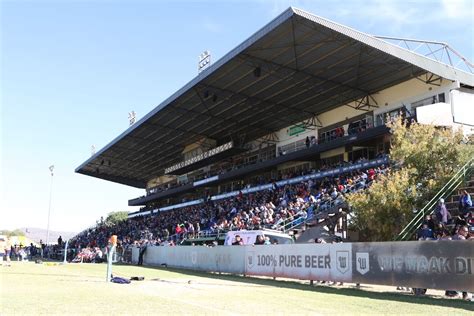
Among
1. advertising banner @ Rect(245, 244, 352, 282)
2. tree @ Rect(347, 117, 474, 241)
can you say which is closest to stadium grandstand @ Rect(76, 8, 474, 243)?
tree @ Rect(347, 117, 474, 241)

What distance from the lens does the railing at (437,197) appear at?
733 inches

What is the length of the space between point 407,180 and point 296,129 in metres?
26.0

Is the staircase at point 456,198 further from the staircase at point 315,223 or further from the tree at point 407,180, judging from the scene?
the staircase at point 315,223

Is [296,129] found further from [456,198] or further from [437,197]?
[437,197]

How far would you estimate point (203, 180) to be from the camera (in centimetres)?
5609

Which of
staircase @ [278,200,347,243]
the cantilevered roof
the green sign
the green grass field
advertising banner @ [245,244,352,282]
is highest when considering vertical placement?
the cantilevered roof

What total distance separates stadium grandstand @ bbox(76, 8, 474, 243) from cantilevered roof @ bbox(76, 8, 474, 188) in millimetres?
85

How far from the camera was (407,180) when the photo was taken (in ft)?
65.7

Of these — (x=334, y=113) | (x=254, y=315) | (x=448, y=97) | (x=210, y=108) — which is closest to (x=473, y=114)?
(x=448, y=97)

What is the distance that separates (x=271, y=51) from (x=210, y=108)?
13.6 meters

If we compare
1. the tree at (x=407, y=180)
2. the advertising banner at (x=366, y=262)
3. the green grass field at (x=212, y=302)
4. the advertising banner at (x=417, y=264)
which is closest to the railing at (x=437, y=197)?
the tree at (x=407, y=180)

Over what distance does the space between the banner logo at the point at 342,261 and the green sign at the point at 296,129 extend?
2895 cm

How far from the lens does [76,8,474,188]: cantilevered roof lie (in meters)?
29.4

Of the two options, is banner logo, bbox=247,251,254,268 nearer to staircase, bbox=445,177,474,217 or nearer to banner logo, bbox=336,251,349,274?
banner logo, bbox=336,251,349,274
